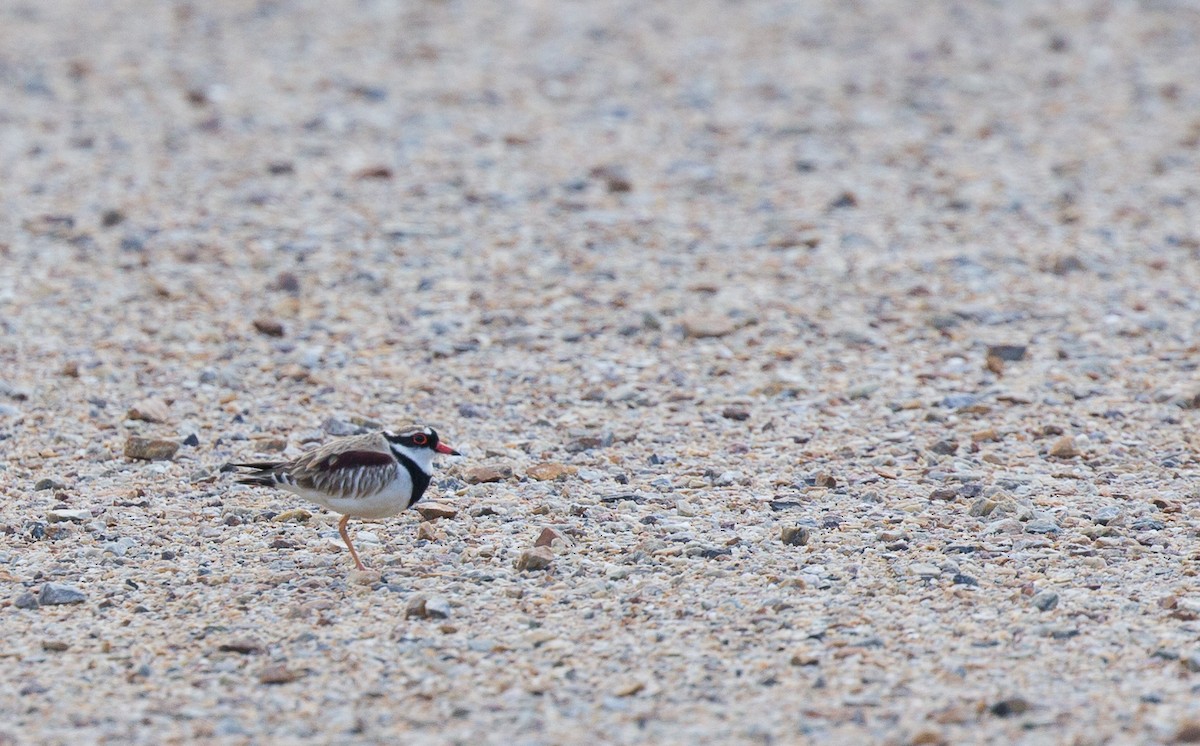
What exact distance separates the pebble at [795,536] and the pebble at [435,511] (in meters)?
1.64

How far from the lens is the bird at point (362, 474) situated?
738 cm

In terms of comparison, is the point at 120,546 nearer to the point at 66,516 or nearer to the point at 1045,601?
the point at 66,516

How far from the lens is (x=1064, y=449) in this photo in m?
8.72

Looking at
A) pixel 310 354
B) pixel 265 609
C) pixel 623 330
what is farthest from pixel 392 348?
pixel 265 609

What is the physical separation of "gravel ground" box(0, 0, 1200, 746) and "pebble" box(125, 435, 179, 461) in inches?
1.2

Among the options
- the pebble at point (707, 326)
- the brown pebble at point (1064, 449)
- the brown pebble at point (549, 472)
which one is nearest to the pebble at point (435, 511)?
the brown pebble at point (549, 472)

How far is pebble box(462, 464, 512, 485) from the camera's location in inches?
335

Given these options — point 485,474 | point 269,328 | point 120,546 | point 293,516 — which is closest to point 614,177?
point 269,328

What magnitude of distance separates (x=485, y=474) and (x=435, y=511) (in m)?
0.53

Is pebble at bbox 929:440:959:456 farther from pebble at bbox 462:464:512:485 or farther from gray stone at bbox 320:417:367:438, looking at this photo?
gray stone at bbox 320:417:367:438

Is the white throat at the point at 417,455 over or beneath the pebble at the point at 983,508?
over

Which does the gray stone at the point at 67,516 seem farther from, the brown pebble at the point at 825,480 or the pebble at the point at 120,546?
the brown pebble at the point at 825,480

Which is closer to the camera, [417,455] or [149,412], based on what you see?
[417,455]

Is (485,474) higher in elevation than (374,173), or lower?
lower
